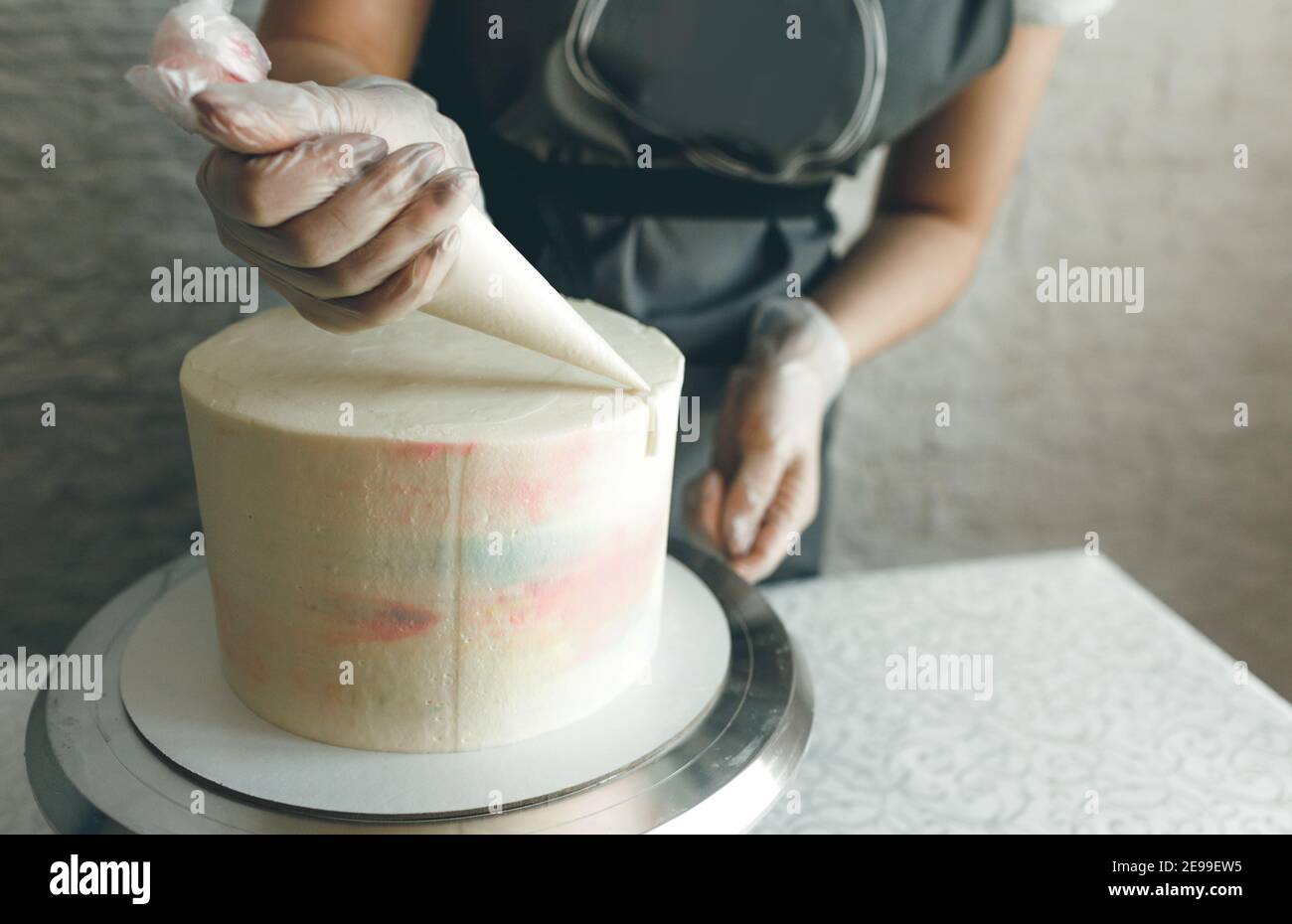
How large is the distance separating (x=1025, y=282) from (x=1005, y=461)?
0.34m

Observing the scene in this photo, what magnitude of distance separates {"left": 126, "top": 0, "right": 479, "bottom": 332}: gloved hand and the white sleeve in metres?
0.81

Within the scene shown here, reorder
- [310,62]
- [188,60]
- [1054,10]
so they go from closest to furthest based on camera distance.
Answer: [188,60] → [310,62] → [1054,10]

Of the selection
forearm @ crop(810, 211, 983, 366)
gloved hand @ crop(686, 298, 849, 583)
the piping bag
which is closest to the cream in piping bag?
the piping bag

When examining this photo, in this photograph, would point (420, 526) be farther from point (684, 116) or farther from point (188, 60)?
point (684, 116)

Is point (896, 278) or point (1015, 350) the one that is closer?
point (896, 278)

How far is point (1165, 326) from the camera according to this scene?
76.8 inches

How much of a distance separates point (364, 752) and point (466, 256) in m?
0.34

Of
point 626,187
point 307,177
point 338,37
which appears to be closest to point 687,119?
point 626,187

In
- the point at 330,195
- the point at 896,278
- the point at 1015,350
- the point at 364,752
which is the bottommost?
the point at 1015,350

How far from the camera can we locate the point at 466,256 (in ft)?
2.23

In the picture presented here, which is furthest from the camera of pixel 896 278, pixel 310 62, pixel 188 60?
pixel 896 278

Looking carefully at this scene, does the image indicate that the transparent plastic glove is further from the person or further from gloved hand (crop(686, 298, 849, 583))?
gloved hand (crop(686, 298, 849, 583))

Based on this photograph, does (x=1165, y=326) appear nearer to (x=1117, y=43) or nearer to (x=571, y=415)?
(x=1117, y=43)
